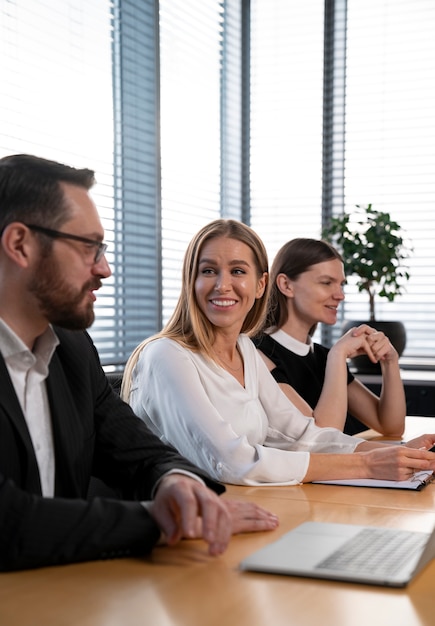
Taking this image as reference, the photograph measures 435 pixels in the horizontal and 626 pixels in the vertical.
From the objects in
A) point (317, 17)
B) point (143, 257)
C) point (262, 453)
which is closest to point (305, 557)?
point (262, 453)

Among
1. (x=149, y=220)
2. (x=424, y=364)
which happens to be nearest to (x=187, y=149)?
(x=149, y=220)

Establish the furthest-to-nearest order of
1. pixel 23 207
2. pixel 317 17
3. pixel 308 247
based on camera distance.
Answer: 1. pixel 317 17
2. pixel 308 247
3. pixel 23 207

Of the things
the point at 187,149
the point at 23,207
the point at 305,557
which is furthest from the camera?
the point at 187,149

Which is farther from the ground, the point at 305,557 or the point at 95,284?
the point at 95,284

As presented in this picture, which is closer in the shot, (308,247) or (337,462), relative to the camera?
(337,462)

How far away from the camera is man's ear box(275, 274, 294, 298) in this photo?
3.13 m

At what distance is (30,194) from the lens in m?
1.47

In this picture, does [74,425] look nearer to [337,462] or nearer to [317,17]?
[337,462]

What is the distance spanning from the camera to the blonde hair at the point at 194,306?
227 centimetres

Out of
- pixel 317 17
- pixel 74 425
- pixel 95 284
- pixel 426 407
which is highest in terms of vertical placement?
pixel 317 17

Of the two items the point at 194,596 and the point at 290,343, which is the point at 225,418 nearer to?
the point at 290,343

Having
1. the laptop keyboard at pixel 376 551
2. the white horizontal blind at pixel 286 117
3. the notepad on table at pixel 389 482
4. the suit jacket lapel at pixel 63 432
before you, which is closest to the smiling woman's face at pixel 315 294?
the notepad on table at pixel 389 482

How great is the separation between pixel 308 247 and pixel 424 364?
187cm

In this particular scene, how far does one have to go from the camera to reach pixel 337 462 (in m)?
1.93
